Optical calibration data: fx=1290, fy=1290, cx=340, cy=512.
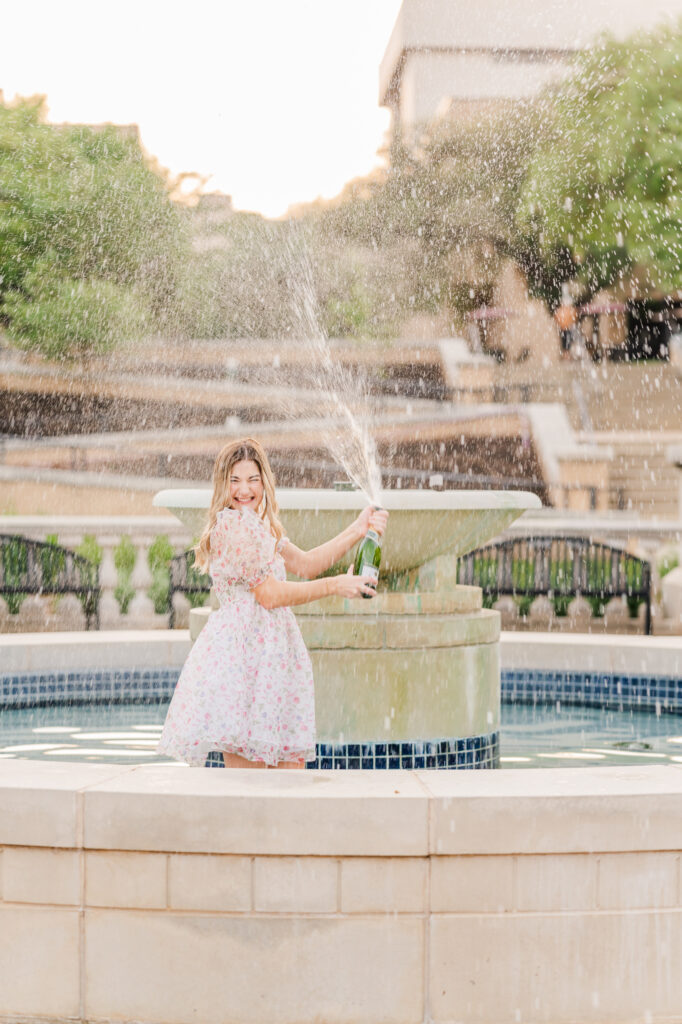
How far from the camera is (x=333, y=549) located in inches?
171

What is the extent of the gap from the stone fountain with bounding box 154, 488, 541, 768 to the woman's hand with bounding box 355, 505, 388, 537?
88cm

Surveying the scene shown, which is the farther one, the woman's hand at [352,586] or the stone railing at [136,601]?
the stone railing at [136,601]

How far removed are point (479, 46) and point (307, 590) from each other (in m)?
59.9

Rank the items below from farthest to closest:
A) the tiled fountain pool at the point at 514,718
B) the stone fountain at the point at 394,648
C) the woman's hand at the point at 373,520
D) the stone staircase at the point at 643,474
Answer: the stone staircase at the point at 643,474 → the tiled fountain pool at the point at 514,718 → the stone fountain at the point at 394,648 → the woman's hand at the point at 373,520

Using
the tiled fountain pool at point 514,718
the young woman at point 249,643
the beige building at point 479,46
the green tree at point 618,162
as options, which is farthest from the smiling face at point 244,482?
the beige building at point 479,46

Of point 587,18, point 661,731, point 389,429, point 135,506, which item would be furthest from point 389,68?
point 661,731

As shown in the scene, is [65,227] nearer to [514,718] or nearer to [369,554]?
[514,718]

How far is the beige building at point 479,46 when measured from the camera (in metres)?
57.2

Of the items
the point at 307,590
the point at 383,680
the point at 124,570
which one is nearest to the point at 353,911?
the point at 307,590

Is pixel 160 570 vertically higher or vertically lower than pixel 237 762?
higher

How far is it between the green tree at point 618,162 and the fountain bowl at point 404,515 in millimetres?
27497

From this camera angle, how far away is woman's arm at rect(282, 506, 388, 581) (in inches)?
168

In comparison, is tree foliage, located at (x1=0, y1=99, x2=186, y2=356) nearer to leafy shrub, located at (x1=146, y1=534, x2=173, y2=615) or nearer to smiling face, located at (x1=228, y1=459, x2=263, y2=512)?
leafy shrub, located at (x1=146, y1=534, x2=173, y2=615)

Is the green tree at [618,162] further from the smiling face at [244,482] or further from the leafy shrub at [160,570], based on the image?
the smiling face at [244,482]
